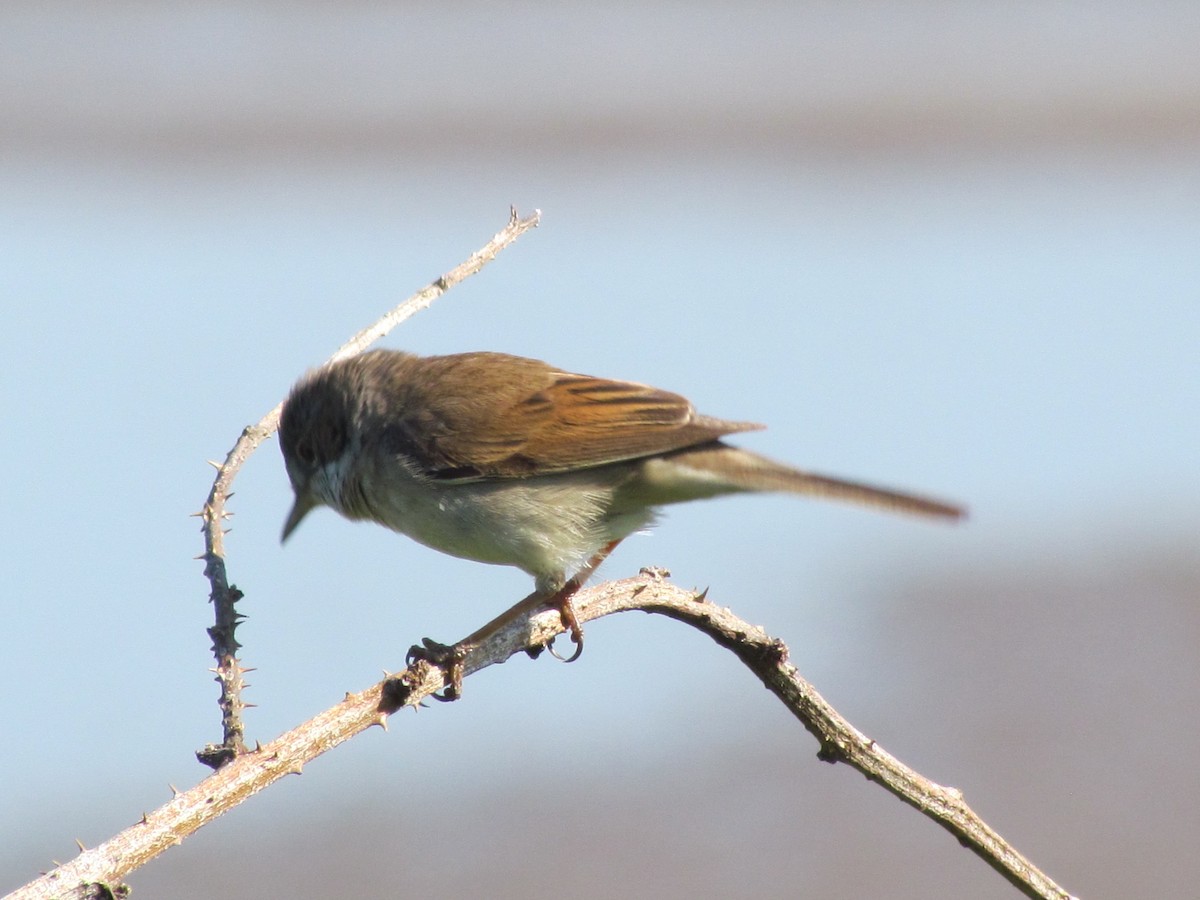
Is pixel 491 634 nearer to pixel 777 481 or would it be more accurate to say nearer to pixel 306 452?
pixel 777 481

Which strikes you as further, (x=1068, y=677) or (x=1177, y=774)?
(x=1068, y=677)

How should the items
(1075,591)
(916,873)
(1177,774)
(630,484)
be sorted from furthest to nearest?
(1075,591), (1177,774), (916,873), (630,484)

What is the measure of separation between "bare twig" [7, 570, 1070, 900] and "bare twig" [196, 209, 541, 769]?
1.25 feet

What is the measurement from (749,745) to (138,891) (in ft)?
13.2

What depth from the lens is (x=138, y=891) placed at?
939 centimetres

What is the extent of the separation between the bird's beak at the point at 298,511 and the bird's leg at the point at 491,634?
1395 mm

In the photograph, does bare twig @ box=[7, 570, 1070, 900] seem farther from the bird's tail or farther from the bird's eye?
the bird's eye

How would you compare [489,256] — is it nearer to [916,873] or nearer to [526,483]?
[526,483]

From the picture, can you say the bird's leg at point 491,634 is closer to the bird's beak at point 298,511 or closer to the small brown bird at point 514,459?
the small brown bird at point 514,459

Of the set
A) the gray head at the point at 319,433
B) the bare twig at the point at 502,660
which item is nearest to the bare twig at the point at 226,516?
the bare twig at the point at 502,660

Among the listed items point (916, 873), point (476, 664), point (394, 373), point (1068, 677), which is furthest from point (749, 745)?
point (476, 664)

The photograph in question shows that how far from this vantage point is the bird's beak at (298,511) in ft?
21.6

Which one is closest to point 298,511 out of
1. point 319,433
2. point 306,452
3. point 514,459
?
point 306,452

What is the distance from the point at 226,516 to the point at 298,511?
186cm
